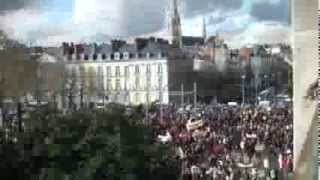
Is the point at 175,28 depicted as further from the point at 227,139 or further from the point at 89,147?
the point at 89,147

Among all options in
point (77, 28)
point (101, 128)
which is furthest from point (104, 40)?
point (101, 128)

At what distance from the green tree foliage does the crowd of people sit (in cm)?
13

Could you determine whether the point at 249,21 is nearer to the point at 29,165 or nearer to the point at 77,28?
the point at 77,28

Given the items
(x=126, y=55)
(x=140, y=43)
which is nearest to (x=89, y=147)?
(x=126, y=55)

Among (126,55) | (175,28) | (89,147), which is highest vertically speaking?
(175,28)

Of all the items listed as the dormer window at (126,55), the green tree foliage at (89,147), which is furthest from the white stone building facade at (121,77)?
the green tree foliage at (89,147)

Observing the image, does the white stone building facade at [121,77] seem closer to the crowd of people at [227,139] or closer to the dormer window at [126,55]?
the dormer window at [126,55]

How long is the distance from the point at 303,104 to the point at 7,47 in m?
2.11

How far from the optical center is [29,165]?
6.09 metres

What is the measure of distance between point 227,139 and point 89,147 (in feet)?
3.17

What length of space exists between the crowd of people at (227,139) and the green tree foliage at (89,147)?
130 mm

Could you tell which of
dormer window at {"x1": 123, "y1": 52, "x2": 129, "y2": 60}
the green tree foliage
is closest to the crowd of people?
the green tree foliage

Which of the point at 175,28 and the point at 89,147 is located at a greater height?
the point at 175,28

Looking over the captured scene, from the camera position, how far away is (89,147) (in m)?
6.02
